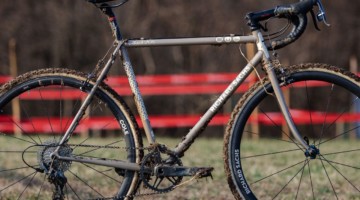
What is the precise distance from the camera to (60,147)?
5.58 metres

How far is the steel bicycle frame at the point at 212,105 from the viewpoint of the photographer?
5.43 meters

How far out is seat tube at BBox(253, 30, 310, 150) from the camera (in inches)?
213

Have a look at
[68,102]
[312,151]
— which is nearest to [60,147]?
[312,151]

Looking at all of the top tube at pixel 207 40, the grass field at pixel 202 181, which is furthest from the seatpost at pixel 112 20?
the grass field at pixel 202 181

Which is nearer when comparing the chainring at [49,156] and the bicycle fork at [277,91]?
the bicycle fork at [277,91]

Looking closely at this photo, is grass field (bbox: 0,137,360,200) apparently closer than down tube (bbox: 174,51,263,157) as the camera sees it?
No

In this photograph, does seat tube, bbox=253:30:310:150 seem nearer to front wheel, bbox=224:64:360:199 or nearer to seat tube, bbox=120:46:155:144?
front wheel, bbox=224:64:360:199

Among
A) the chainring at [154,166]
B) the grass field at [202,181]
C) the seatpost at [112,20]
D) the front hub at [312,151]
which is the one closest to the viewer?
the front hub at [312,151]

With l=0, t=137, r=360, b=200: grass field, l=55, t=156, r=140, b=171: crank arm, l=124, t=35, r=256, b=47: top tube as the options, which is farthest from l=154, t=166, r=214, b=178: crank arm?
l=124, t=35, r=256, b=47: top tube

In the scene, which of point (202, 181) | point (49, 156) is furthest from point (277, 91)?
point (202, 181)

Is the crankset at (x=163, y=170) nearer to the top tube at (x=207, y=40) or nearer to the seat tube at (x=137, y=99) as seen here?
the seat tube at (x=137, y=99)

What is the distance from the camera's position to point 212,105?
5.55m

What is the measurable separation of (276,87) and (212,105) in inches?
15.8

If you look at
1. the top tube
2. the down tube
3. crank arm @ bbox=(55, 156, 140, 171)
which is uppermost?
the top tube
